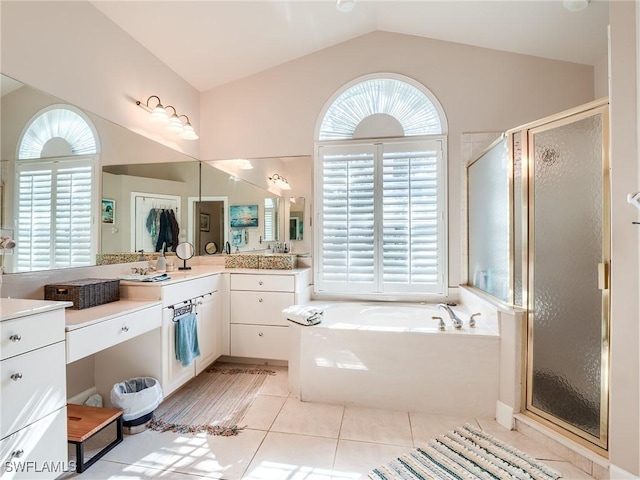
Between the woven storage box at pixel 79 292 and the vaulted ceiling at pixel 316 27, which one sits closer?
the woven storage box at pixel 79 292

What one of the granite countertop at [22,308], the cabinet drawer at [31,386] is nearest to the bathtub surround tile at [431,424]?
the cabinet drawer at [31,386]

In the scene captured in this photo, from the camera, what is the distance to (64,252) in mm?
1836

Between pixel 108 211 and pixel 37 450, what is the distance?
4.63ft

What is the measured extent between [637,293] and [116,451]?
8.86ft

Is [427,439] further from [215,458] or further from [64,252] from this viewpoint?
[64,252]

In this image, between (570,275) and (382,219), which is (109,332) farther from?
(570,275)

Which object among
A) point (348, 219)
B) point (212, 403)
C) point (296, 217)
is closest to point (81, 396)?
point (212, 403)

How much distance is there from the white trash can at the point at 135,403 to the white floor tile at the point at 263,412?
56 cm

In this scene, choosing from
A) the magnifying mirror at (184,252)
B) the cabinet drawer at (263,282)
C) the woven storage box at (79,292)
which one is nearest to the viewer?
the woven storage box at (79,292)

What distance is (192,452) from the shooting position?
167 cm

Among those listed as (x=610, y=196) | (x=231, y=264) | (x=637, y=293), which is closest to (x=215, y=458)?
(x=231, y=264)

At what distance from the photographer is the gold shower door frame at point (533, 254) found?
148 centimetres

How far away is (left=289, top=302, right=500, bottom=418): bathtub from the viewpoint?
2.00 meters

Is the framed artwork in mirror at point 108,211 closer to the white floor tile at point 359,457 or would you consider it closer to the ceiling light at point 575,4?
the white floor tile at point 359,457
